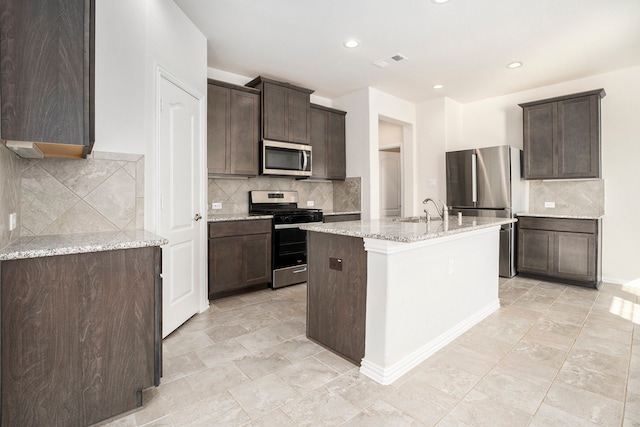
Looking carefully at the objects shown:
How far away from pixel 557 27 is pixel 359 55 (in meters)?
1.87

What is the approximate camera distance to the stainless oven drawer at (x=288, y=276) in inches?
156

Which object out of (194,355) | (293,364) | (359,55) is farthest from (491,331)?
(359,55)

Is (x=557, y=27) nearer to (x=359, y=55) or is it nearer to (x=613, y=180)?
(x=359, y=55)

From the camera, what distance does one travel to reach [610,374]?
2047mm

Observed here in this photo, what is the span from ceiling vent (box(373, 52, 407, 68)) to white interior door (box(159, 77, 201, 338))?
2.16 m

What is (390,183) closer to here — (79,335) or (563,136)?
(563,136)

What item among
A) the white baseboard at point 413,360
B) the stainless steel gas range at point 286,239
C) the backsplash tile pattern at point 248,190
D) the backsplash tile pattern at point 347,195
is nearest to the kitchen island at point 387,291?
the white baseboard at point 413,360

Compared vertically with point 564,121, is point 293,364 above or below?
below

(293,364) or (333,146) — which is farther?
(333,146)

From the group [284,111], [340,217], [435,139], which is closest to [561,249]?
[435,139]

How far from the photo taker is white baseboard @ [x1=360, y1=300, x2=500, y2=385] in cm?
198

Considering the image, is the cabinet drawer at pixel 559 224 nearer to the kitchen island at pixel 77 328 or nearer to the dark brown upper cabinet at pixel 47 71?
the kitchen island at pixel 77 328

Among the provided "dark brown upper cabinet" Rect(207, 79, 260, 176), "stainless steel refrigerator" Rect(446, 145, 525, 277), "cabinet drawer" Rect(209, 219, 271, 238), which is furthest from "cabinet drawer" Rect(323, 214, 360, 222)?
"stainless steel refrigerator" Rect(446, 145, 525, 277)

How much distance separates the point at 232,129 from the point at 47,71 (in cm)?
242
